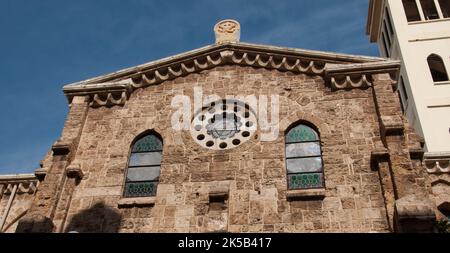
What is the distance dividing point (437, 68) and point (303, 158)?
16287mm

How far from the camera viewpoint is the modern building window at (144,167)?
1141 centimetres

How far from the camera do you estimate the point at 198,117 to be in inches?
500

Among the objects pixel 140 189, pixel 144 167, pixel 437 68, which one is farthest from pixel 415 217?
pixel 437 68

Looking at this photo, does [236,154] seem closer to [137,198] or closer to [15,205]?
[137,198]

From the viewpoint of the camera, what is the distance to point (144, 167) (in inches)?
466

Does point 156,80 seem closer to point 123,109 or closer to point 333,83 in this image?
point 123,109

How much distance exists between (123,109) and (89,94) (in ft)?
3.87

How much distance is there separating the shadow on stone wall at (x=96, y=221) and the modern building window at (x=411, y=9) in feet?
72.9

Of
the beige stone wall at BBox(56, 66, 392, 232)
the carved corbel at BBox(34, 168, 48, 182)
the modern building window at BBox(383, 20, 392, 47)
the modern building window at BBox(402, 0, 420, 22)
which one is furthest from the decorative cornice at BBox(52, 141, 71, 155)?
the modern building window at BBox(402, 0, 420, 22)

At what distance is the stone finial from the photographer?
14.3 m

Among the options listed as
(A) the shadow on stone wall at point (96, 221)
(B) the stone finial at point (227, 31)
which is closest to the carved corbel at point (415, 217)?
(A) the shadow on stone wall at point (96, 221)
